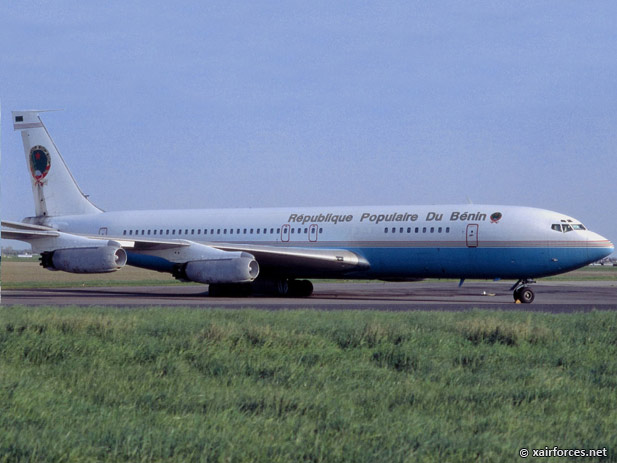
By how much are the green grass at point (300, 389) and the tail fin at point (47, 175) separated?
2602 cm

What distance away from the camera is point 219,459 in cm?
583

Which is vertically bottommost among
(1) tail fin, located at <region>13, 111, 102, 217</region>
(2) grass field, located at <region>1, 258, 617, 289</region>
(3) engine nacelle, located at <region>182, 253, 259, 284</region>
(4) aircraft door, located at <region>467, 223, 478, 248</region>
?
(2) grass field, located at <region>1, 258, 617, 289</region>

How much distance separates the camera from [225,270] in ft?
98.0

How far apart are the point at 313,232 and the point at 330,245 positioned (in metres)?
1.13

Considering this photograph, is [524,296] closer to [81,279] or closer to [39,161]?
[39,161]

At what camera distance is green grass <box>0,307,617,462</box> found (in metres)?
6.23

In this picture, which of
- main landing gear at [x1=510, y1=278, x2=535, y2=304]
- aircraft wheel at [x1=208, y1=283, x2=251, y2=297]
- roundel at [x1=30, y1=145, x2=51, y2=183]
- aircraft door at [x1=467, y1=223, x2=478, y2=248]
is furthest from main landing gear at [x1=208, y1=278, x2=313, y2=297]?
roundel at [x1=30, y1=145, x2=51, y2=183]

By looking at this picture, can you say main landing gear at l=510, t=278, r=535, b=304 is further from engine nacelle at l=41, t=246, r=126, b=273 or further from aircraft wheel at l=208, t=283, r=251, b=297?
engine nacelle at l=41, t=246, r=126, b=273

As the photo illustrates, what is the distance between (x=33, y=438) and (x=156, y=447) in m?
0.97

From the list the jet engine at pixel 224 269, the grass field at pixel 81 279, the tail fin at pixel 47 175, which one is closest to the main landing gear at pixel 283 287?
the jet engine at pixel 224 269

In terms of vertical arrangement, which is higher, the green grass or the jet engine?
the jet engine

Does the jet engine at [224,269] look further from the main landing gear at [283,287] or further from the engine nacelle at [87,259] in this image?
the main landing gear at [283,287]

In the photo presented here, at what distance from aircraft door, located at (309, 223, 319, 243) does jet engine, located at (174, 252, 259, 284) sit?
381 centimetres

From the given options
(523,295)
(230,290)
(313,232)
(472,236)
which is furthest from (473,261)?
(230,290)
